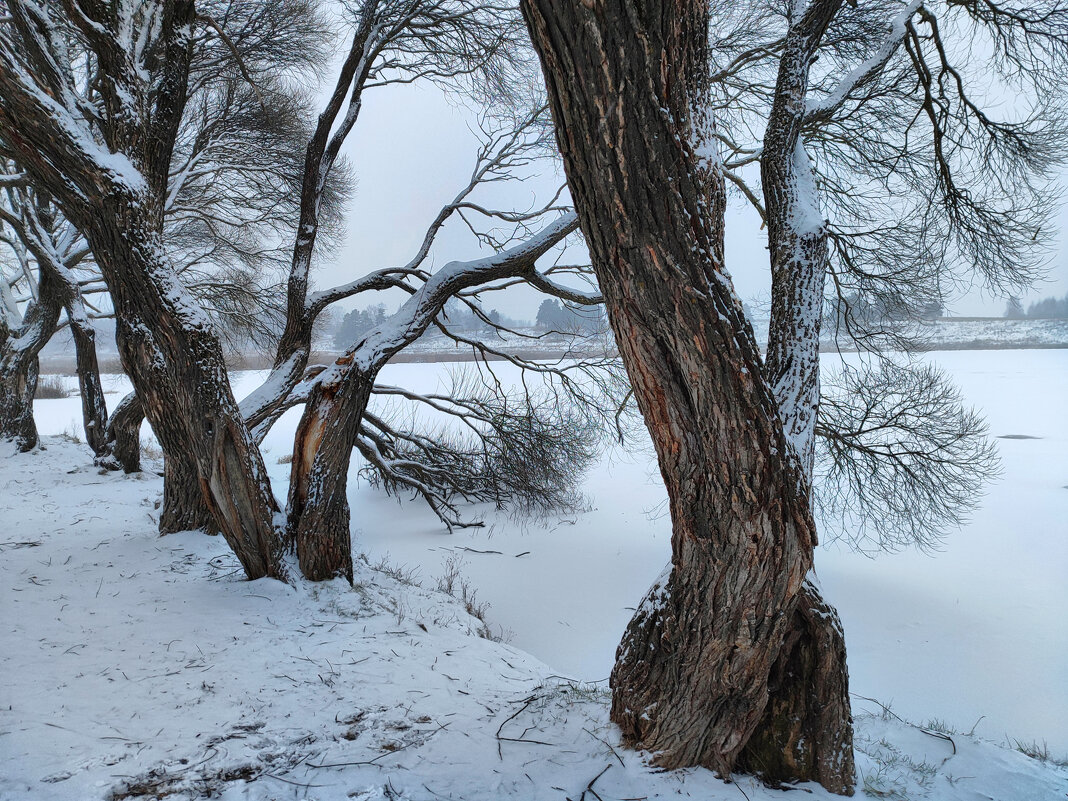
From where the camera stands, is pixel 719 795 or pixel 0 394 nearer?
pixel 719 795

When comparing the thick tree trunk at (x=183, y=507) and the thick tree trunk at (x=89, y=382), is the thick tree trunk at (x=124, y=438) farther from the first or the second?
the thick tree trunk at (x=183, y=507)

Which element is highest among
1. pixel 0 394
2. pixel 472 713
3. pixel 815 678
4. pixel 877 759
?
pixel 0 394

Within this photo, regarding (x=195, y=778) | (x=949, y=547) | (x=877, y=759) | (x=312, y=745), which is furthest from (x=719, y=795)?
(x=949, y=547)

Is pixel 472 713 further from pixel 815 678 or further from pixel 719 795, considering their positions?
pixel 815 678

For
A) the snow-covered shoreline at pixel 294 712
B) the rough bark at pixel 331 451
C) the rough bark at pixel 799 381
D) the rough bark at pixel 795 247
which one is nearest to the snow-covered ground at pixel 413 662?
the snow-covered shoreline at pixel 294 712

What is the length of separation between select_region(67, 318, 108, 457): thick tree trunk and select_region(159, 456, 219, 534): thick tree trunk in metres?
4.23

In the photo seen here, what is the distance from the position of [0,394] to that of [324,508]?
695 cm

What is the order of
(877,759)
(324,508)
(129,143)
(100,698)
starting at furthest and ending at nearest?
(324,508) → (129,143) → (877,759) → (100,698)

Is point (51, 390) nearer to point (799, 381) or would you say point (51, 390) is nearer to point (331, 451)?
point (331, 451)

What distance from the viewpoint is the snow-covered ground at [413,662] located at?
1.69m

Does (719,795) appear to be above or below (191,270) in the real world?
below

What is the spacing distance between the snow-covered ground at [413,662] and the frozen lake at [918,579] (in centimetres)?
3

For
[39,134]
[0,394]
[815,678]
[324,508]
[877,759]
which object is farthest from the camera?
[0,394]

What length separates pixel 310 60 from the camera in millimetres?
6336
